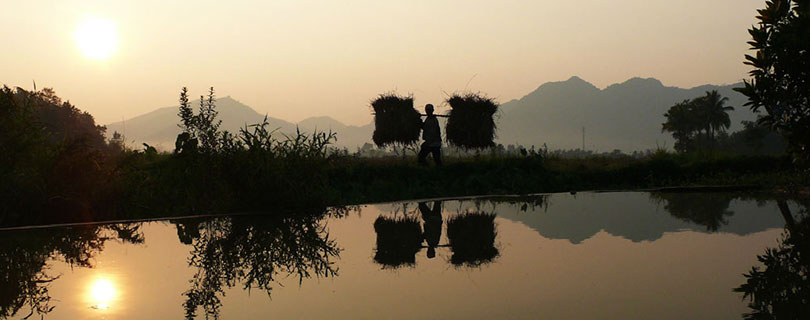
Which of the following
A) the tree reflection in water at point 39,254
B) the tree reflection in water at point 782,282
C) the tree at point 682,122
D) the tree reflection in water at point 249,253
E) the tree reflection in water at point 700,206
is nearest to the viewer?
the tree reflection in water at point 782,282

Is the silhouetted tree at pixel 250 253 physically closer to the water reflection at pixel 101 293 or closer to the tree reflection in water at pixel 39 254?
the water reflection at pixel 101 293

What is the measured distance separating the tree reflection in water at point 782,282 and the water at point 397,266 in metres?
0.14

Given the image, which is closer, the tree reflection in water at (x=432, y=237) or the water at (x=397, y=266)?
the water at (x=397, y=266)

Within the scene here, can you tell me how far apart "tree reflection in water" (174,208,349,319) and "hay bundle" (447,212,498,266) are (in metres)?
1.33

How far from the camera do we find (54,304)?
515 centimetres

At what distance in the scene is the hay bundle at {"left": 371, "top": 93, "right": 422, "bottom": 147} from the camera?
24.8m

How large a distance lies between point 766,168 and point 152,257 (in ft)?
53.5

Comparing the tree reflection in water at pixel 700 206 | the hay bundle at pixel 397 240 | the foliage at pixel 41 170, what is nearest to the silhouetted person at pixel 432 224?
the hay bundle at pixel 397 240

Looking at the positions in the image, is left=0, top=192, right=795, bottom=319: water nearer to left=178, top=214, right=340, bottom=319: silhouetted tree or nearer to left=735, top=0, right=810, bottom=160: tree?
left=178, top=214, right=340, bottom=319: silhouetted tree

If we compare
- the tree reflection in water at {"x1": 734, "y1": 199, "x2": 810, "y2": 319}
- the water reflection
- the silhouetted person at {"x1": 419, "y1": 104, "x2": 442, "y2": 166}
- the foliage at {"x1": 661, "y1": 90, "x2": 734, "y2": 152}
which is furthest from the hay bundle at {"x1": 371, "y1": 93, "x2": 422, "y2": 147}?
the foliage at {"x1": 661, "y1": 90, "x2": 734, "y2": 152}

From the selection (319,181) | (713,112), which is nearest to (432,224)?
(319,181)

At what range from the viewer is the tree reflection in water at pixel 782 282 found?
4.50m

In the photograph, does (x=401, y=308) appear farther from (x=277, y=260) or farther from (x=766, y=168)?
(x=766, y=168)

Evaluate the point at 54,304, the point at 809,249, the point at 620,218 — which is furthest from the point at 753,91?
the point at 54,304
